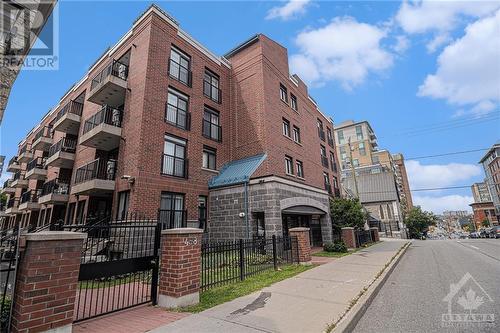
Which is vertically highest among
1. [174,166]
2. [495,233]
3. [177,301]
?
[174,166]

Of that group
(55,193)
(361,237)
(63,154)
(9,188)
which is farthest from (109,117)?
(9,188)

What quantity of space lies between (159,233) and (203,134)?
427 inches

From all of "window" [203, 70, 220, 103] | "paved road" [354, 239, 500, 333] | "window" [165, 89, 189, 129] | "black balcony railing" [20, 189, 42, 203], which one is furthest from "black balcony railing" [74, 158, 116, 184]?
"paved road" [354, 239, 500, 333]

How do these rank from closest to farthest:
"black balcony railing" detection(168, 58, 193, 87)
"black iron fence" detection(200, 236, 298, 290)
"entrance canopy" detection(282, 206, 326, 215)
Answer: "black iron fence" detection(200, 236, 298, 290)
"entrance canopy" detection(282, 206, 326, 215)
"black balcony railing" detection(168, 58, 193, 87)

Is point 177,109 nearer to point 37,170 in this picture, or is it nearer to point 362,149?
point 37,170

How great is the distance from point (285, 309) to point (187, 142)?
11678 mm

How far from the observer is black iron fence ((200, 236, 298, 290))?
7.46 m

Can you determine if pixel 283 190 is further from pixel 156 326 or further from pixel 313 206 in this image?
pixel 156 326

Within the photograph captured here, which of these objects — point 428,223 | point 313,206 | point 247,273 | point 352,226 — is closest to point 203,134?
point 313,206

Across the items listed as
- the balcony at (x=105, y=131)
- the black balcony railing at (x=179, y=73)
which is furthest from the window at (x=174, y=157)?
the black balcony railing at (x=179, y=73)

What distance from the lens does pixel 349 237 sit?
17938 millimetres

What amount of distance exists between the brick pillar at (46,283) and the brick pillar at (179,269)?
190 cm

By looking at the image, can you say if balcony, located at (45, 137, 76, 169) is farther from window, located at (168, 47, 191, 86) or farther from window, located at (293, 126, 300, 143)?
window, located at (293, 126, 300, 143)

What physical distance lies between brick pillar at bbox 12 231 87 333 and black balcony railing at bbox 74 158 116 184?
11311mm
